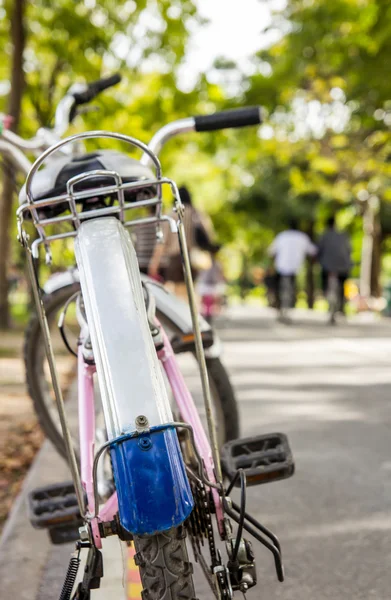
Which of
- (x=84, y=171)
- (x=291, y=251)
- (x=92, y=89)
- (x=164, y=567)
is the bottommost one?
Answer: (x=164, y=567)

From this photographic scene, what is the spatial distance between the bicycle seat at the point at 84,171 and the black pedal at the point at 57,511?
865 millimetres

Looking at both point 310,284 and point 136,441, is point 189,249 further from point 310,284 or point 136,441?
point 310,284

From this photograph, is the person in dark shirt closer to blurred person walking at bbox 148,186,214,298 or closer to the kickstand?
blurred person walking at bbox 148,186,214,298

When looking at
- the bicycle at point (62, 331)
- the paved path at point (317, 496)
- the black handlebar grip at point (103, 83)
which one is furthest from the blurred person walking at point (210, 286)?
the bicycle at point (62, 331)

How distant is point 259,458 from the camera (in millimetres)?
2369

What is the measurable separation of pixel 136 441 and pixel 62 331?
0.93 metres

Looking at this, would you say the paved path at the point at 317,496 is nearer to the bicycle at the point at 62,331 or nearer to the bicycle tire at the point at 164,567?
the bicycle at the point at 62,331

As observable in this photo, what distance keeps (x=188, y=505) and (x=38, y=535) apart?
1.89 meters

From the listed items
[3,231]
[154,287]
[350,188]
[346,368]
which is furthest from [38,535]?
[350,188]

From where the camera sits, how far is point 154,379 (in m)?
1.78

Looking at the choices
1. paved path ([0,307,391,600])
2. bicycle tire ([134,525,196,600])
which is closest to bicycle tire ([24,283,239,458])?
paved path ([0,307,391,600])

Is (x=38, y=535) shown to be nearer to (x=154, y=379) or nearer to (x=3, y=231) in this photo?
(x=154, y=379)

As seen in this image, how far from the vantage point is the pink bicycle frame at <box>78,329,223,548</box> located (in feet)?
6.31

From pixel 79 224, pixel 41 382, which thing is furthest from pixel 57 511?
pixel 41 382
